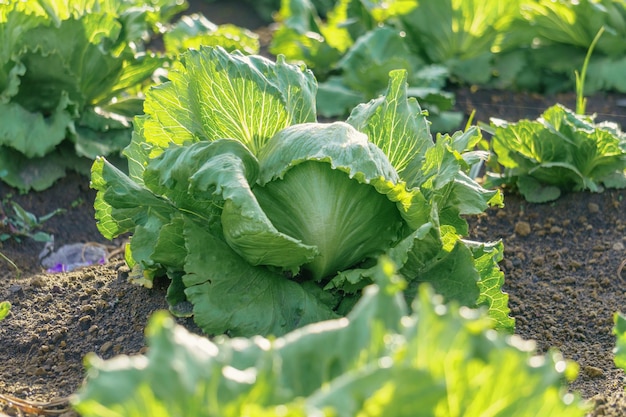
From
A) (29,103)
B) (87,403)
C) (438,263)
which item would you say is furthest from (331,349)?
(29,103)

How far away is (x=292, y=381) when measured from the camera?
223 cm

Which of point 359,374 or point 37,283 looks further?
A: point 37,283

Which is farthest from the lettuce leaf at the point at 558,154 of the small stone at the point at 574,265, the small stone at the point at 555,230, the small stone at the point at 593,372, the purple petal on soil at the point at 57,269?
the purple petal on soil at the point at 57,269

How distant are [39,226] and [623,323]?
3669 millimetres

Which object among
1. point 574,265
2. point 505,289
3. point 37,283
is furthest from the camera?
point 574,265

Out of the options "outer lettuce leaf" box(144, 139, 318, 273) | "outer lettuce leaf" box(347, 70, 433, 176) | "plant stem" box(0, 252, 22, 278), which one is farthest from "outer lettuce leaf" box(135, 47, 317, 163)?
"plant stem" box(0, 252, 22, 278)

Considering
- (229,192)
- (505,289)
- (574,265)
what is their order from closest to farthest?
(229,192)
(505,289)
(574,265)

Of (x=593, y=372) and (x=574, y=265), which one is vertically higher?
(x=593, y=372)

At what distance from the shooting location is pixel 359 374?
197cm

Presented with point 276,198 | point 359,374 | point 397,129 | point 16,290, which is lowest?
point 16,290

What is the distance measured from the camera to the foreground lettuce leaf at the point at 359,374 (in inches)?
77.0

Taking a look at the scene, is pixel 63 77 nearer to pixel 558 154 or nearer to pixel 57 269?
pixel 57 269

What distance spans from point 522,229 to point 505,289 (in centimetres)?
64

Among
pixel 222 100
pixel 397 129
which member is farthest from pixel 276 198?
pixel 397 129
